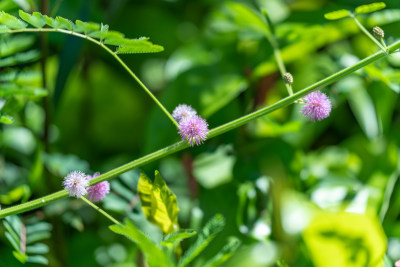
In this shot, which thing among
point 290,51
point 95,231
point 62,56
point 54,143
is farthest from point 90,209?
point 290,51

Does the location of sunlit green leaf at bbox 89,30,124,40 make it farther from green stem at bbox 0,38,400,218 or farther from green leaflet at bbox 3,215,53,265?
green leaflet at bbox 3,215,53,265

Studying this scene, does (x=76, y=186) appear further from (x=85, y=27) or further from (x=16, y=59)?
(x=16, y=59)

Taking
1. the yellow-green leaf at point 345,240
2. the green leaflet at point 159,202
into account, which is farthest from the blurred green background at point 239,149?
the green leaflet at point 159,202

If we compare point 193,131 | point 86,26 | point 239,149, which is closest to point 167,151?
point 193,131

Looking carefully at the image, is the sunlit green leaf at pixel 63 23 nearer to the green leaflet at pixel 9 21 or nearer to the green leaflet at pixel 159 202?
the green leaflet at pixel 9 21

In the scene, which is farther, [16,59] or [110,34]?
[16,59]

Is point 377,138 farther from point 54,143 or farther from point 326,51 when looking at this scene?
point 54,143
